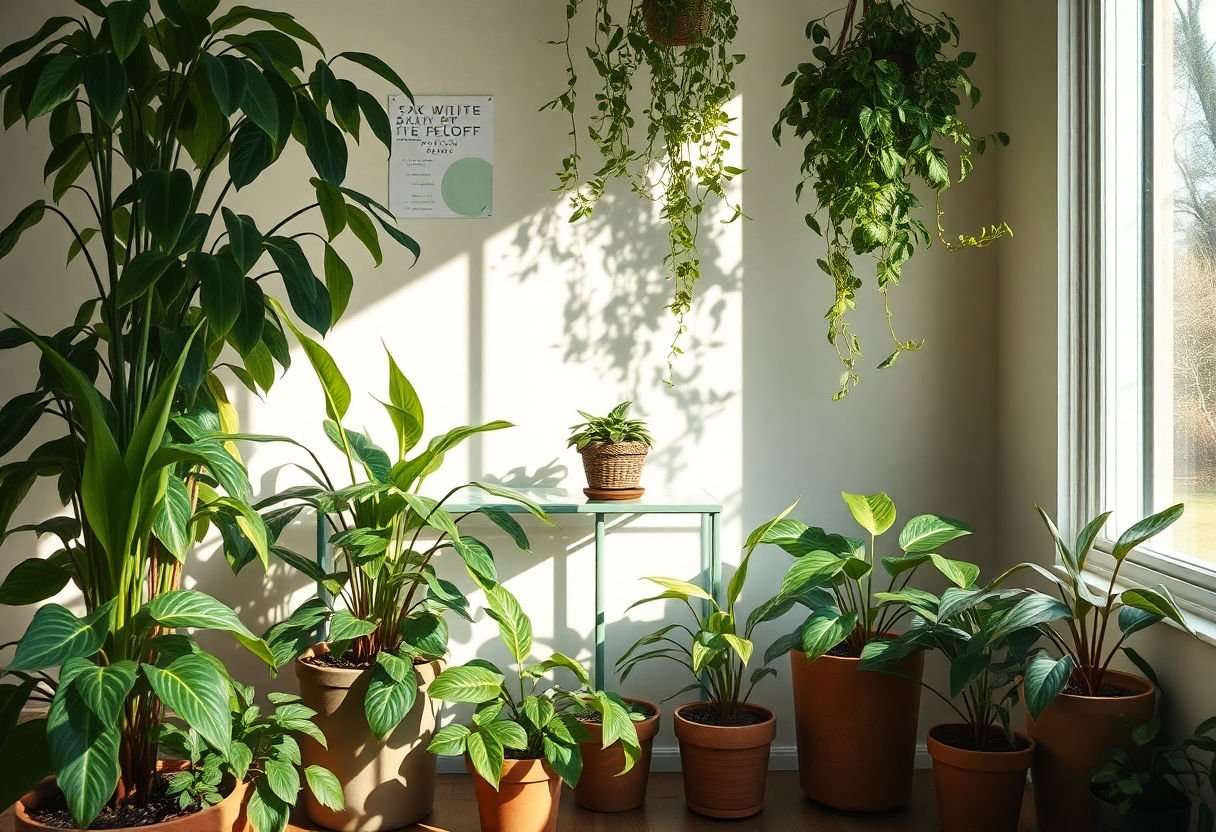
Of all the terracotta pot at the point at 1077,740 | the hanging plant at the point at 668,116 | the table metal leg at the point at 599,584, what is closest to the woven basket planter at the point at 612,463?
the table metal leg at the point at 599,584

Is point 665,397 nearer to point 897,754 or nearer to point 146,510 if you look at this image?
point 897,754

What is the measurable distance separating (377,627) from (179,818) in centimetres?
72

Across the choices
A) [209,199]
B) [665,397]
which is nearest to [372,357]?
[209,199]

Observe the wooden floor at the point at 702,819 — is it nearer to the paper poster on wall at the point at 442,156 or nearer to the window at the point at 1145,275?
the window at the point at 1145,275

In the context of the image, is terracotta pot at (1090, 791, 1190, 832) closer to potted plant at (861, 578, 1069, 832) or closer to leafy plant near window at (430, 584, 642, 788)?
potted plant at (861, 578, 1069, 832)

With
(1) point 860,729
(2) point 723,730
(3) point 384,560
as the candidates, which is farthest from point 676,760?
(3) point 384,560

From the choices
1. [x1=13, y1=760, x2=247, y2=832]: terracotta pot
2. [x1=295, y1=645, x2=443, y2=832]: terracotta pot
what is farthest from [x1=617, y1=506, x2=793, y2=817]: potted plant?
[x1=13, y1=760, x2=247, y2=832]: terracotta pot

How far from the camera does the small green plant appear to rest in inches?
109

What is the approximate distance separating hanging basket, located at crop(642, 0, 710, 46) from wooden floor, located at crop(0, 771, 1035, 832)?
206 cm

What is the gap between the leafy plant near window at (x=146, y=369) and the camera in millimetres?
1707

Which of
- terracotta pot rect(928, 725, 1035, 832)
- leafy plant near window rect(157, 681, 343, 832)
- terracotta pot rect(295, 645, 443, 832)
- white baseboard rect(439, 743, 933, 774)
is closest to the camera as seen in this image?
leafy plant near window rect(157, 681, 343, 832)

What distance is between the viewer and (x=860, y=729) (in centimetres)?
259

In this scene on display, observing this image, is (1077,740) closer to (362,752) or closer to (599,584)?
(599,584)

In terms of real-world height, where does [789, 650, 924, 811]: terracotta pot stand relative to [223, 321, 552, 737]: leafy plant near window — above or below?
below
